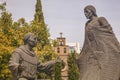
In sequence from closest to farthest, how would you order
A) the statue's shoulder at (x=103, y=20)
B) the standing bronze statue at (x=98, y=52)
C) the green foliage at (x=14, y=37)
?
the standing bronze statue at (x=98, y=52), the statue's shoulder at (x=103, y=20), the green foliage at (x=14, y=37)

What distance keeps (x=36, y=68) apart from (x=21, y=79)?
0.74 m

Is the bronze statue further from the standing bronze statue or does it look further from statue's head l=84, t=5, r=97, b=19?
statue's head l=84, t=5, r=97, b=19

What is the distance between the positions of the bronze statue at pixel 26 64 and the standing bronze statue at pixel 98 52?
47.0 inches

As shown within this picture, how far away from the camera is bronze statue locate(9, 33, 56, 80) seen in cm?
1134

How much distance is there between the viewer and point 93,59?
12688 millimetres

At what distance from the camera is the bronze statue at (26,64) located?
37.2 feet

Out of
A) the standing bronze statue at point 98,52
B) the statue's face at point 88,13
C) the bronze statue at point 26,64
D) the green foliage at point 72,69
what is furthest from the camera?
the green foliage at point 72,69

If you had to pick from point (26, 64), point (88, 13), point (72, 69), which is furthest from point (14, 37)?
point (72, 69)

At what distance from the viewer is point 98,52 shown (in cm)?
1262

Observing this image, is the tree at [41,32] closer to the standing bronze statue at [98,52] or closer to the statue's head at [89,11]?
the statue's head at [89,11]

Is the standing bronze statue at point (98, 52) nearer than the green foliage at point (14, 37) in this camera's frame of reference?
Yes

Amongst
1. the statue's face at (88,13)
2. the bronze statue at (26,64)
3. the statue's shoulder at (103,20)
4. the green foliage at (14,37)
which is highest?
the green foliage at (14,37)

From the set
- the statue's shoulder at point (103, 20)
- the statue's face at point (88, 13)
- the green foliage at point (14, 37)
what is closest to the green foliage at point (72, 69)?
the green foliage at point (14, 37)

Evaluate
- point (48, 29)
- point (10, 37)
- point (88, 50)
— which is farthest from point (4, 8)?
point (88, 50)
